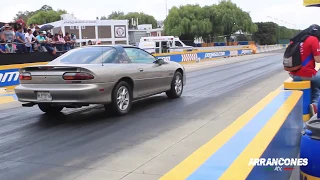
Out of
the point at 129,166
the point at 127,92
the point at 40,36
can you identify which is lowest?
the point at 129,166

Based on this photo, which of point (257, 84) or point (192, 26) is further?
point (192, 26)

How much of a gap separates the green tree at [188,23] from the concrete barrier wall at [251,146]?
5924 centimetres

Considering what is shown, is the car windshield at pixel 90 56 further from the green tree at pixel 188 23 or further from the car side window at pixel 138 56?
the green tree at pixel 188 23

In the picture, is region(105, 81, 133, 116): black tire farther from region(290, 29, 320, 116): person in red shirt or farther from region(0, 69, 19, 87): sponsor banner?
region(0, 69, 19, 87): sponsor banner

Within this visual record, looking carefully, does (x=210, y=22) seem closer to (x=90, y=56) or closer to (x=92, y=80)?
(x=90, y=56)

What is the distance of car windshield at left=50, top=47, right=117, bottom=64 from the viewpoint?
744 cm

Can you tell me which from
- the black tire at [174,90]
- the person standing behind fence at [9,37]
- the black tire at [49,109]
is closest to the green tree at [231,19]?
the person standing behind fence at [9,37]

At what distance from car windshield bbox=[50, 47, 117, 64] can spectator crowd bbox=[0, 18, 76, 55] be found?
27.3 feet

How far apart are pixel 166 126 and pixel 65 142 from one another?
71.9 inches

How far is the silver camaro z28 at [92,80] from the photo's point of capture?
6.77 metres

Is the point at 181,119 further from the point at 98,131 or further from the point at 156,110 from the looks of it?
the point at 98,131

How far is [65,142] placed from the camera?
18.4 feet

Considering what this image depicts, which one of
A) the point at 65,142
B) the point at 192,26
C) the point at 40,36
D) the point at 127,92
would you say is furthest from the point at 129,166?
the point at 192,26

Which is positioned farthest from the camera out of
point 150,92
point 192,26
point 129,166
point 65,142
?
point 192,26
